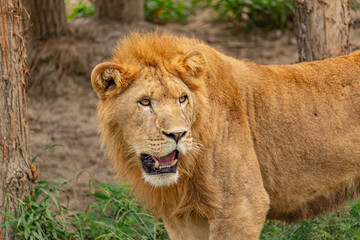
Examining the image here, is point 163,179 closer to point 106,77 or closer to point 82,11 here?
point 106,77

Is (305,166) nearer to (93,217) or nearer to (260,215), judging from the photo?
(260,215)

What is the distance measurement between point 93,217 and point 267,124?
243cm

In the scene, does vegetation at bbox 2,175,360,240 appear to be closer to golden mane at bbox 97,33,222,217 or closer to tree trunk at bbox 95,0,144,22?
golden mane at bbox 97,33,222,217

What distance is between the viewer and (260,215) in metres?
4.32

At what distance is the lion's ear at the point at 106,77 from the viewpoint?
12.6 ft

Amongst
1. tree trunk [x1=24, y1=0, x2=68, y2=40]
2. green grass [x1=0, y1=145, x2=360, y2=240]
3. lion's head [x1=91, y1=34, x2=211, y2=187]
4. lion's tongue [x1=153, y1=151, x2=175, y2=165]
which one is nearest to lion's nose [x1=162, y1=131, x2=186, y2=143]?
lion's head [x1=91, y1=34, x2=211, y2=187]

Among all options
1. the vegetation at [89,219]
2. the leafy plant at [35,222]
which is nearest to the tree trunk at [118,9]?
the vegetation at [89,219]

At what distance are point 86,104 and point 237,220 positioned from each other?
494 cm

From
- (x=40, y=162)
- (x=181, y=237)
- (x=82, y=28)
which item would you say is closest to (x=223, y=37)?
(x=82, y=28)

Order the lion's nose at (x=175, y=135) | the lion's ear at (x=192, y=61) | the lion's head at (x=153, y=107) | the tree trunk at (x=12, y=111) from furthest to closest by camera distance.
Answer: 1. the tree trunk at (x=12, y=111)
2. the lion's ear at (x=192, y=61)
3. the lion's head at (x=153, y=107)
4. the lion's nose at (x=175, y=135)

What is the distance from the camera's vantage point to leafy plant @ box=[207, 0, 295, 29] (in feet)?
34.1

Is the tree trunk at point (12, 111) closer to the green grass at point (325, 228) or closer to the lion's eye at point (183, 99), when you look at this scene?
the lion's eye at point (183, 99)

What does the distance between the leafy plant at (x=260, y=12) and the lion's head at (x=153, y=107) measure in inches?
261

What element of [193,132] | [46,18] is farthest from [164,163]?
[46,18]
